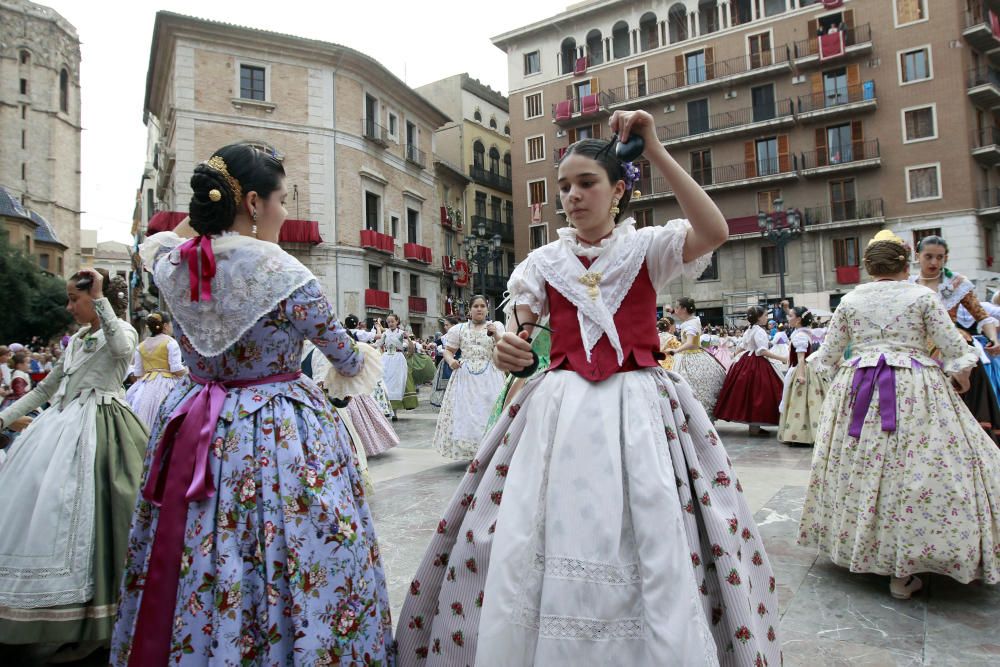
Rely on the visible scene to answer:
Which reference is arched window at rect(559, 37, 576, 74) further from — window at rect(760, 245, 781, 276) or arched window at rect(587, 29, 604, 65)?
window at rect(760, 245, 781, 276)

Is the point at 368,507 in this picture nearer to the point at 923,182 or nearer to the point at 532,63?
the point at 923,182

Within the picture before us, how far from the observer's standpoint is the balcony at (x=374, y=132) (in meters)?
26.9

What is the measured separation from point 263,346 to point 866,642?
8.68 ft

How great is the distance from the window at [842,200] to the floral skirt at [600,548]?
30.3 meters

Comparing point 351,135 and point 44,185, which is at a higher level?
point 44,185

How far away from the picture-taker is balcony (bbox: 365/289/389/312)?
26531 mm

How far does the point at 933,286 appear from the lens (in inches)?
167

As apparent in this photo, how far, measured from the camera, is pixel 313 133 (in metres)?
25.0

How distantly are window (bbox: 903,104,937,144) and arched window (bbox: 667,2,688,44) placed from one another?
10.9 metres

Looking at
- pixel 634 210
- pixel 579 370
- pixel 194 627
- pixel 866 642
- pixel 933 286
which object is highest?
pixel 634 210

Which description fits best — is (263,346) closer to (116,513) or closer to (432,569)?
(432,569)

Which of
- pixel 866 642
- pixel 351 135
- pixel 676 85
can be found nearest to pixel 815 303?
pixel 676 85

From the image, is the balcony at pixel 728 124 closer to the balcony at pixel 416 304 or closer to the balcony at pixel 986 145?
the balcony at pixel 986 145

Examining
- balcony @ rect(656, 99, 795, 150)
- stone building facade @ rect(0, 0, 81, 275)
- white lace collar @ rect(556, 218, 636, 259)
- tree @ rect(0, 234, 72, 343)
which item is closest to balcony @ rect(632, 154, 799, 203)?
balcony @ rect(656, 99, 795, 150)
